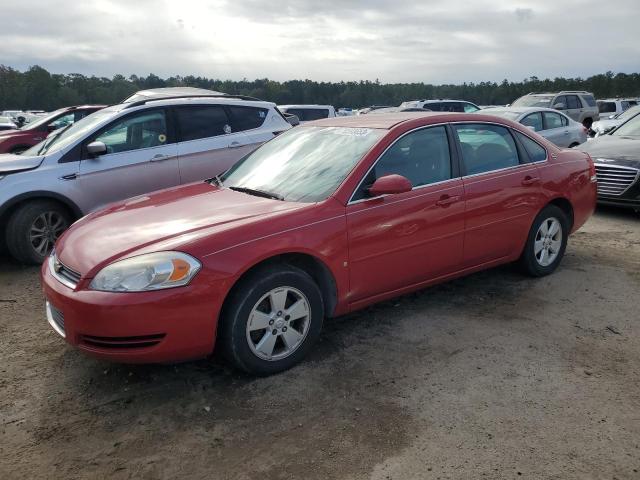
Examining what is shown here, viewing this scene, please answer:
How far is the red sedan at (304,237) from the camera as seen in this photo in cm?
308

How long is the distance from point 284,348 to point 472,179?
6.98 feet

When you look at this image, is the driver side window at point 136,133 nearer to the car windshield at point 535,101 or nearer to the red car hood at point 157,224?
the red car hood at point 157,224

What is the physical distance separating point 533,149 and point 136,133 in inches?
174

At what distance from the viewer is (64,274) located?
340 cm

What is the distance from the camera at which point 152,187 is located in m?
6.38

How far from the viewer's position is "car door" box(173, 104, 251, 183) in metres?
6.66

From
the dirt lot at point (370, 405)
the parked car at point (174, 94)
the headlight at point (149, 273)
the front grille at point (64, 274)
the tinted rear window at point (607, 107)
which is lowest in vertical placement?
the dirt lot at point (370, 405)

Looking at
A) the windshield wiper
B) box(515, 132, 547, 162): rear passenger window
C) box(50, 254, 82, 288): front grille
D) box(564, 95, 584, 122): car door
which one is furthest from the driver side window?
box(564, 95, 584, 122): car door

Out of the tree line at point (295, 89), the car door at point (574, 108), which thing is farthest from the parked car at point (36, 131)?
the tree line at point (295, 89)

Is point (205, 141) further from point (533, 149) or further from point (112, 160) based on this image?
point (533, 149)

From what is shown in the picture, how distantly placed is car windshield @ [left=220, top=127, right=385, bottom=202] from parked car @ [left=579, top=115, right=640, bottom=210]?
5.26 metres

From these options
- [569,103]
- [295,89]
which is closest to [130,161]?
[569,103]

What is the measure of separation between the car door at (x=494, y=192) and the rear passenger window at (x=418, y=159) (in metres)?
0.19

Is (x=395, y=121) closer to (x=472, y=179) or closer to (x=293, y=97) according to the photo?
(x=472, y=179)
